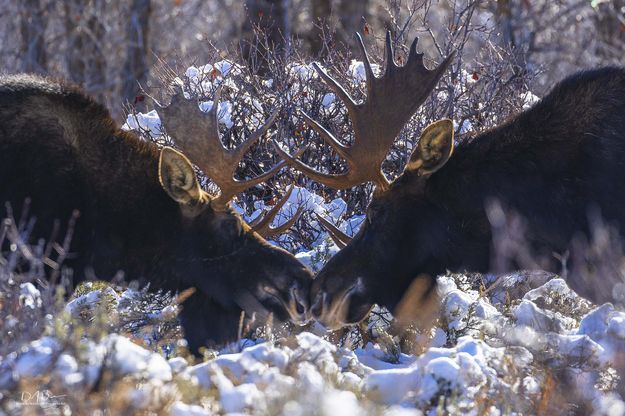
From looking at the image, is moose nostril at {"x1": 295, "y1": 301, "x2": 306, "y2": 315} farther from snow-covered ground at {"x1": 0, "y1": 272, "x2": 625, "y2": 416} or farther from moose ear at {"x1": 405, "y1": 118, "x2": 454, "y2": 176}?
moose ear at {"x1": 405, "y1": 118, "x2": 454, "y2": 176}

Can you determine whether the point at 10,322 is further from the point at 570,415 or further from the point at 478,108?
the point at 478,108

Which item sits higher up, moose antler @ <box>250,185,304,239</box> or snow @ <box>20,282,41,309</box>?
moose antler @ <box>250,185,304,239</box>

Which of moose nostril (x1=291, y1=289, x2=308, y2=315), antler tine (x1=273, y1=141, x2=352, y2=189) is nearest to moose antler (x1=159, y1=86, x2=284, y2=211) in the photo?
antler tine (x1=273, y1=141, x2=352, y2=189)

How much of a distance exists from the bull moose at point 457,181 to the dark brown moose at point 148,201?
0.39 metres

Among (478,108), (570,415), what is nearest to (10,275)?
(570,415)

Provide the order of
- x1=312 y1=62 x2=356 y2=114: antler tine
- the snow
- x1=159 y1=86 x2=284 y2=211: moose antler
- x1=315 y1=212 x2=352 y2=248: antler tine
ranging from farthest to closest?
x1=315 y1=212 x2=352 y2=248: antler tine
x1=159 y1=86 x2=284 y2=211: moose antler
x1=312 y1=62 x2=356 y2=114: antler tine
the snow

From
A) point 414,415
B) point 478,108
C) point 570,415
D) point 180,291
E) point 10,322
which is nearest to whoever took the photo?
point 414,415

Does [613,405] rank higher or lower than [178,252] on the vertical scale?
lower

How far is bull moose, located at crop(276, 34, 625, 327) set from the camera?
22.2ft

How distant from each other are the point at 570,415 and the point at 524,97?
163 inches

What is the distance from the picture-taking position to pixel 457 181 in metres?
6.91

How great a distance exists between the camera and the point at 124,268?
7141mm

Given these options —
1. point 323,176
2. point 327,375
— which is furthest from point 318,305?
point 327,375

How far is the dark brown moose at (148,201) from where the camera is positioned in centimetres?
686
